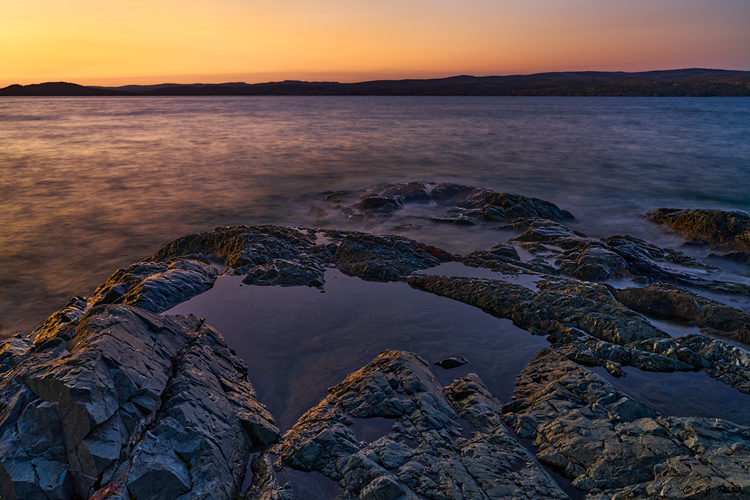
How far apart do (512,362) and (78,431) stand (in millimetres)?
5212

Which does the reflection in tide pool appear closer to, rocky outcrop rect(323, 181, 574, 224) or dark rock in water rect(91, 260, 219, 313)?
dark rock in water rect(91, 260, 219, 313)

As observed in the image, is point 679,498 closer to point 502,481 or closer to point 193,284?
point 502,481

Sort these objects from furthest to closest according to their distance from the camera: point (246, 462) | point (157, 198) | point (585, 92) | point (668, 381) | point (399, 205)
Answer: point (585, 92)
point (157, 198)
point (399, 205)
point (668, 381)
point (246, 462)

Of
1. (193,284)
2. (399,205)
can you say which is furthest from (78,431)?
(399,205)

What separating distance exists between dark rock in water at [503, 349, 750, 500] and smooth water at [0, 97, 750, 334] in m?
6.69

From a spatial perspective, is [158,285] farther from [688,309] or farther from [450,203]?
[450,203]

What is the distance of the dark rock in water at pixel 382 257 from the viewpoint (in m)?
8.98

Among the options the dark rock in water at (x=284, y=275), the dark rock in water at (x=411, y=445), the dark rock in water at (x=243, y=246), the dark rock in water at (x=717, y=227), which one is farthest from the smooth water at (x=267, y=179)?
the dark rock in water at (x=411, y=445)

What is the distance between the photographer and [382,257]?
31.7 feet

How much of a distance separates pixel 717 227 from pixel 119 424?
14362 mm

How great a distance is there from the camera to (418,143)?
3397 centimetres

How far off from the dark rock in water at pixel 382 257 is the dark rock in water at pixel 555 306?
35.8 inches

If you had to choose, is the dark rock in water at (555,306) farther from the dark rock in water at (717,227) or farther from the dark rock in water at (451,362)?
the dark rock in water at (717,227)

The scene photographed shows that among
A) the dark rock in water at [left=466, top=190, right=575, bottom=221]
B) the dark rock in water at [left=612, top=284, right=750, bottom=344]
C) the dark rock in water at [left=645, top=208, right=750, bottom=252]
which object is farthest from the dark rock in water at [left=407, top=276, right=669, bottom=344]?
the dark rock in water at [left=645, top=208, right=750, bottom=252]
